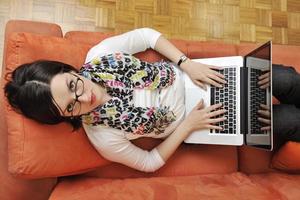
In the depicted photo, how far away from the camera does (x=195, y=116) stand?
1368 millimetres

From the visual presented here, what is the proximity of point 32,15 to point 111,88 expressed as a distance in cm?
89

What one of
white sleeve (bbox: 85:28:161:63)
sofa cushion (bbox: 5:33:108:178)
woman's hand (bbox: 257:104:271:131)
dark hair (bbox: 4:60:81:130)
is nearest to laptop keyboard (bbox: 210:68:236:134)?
woman's hand (bbox: 257:104:271:131)

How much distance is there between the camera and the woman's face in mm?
1079

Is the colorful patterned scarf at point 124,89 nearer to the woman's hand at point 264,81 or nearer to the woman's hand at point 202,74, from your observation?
the woman's hand at point 202,74

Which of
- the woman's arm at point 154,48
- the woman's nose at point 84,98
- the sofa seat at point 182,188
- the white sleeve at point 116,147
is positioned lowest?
the sofa seat at point 182,188

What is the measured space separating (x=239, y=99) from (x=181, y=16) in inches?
31.9

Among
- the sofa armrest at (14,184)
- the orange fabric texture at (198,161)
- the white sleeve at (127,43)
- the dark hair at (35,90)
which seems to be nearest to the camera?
the dark hair at (35,90)

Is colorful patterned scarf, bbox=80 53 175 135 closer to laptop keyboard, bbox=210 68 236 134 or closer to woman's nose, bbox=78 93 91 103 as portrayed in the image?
woman's nose, bbox=78 93 91 103

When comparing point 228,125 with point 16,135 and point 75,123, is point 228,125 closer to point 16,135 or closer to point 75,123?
point 75,123

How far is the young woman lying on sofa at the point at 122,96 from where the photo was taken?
1.09 meters

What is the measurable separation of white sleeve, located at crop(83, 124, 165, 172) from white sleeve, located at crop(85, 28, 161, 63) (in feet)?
0.93

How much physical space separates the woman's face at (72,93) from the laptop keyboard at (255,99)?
0.61 metres

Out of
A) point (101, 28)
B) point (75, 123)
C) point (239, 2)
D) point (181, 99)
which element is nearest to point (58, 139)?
point (75, 123)

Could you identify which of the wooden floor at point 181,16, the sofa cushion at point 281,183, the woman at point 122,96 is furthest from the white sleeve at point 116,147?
the wooden floor at point 181,16
